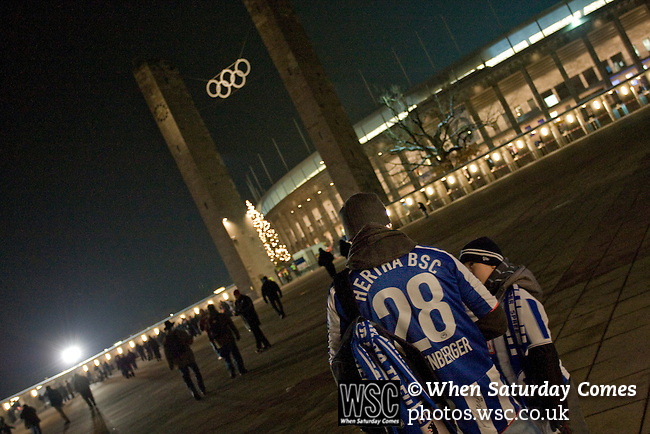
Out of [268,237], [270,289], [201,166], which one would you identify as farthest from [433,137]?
[270,289]

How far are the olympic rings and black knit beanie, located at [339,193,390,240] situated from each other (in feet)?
71.7

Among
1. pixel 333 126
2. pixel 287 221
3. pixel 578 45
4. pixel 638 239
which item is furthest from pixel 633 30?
pixel 638 239

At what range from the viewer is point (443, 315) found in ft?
6.64

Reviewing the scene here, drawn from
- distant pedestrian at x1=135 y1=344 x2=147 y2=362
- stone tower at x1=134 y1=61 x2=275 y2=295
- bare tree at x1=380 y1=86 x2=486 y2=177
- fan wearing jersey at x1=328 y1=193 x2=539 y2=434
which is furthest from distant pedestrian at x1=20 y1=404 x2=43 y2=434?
bare tree at x1=380 y1=86 x2=486 y2=177

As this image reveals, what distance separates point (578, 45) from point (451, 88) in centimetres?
1316

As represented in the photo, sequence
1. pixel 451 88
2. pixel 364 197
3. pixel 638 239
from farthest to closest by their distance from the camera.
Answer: pixel 451 88 < pixel 638 239 < pixel 364 197

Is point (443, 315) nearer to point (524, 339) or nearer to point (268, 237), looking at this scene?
point (524, 339)

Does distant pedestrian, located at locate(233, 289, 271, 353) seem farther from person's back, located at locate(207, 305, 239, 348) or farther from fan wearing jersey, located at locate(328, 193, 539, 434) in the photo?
fan wearing jersey, located at locate(328, 193, 539, 434)

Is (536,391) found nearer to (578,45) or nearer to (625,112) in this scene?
(625,112)

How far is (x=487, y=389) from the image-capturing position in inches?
79.2

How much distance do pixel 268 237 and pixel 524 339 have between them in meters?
46.6

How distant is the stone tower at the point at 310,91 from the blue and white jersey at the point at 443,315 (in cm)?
2380

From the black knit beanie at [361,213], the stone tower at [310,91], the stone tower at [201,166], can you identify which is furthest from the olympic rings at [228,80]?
the black knit beanie at [361,213]

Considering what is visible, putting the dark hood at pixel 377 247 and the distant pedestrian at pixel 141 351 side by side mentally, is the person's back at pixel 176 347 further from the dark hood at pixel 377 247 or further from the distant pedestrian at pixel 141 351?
the distant pedestrian at pixel 141 351
